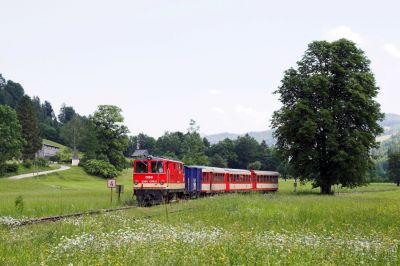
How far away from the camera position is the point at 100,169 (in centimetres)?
11244

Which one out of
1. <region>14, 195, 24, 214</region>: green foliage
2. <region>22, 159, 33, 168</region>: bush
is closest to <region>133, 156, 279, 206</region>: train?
<region>14, 195, 24, 214</region>: green foliage

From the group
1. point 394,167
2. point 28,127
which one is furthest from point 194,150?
point 394,167

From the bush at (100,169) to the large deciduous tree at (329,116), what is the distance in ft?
195

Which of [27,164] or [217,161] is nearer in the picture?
[27,164]

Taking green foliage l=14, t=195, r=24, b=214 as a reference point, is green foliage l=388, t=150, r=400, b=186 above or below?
above

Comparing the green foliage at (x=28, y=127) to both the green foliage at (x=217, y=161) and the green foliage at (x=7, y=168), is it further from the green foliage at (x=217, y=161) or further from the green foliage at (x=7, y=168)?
the green foliage at (x=217, y=161)

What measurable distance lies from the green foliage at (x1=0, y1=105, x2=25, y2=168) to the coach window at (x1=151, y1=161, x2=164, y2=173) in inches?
2581

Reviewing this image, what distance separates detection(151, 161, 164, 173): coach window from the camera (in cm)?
3859

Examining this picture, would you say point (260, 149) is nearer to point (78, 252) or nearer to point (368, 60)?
point (368, 60)

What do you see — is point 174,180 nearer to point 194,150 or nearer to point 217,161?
point 194,150

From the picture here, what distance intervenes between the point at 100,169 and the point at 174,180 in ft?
243

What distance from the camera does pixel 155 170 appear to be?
127ft

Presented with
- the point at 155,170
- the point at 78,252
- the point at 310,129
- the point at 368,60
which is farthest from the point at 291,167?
the point at 78,252

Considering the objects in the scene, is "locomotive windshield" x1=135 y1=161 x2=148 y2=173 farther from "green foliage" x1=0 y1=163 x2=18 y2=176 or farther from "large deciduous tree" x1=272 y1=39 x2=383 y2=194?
"green foliage" x1=0 y1=163 x2=18 y2=176
